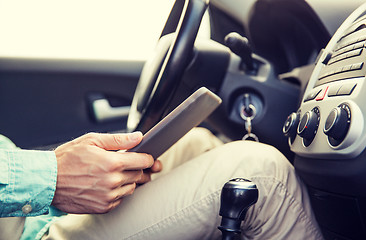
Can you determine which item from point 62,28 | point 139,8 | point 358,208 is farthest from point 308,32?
point 62,28

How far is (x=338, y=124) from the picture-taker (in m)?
0.47

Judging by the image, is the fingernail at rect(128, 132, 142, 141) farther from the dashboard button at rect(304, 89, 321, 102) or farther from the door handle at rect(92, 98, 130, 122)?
the door handle at rect(92, 98, 130, 122)

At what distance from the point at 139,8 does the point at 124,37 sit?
11 cm

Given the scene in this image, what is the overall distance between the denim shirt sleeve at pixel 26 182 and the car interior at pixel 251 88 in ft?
0.82

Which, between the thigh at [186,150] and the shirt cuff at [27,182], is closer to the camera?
the shirt cuff at [27,182]

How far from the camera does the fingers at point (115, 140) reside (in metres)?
0.57

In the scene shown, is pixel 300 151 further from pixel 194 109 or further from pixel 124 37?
pixel 124 37

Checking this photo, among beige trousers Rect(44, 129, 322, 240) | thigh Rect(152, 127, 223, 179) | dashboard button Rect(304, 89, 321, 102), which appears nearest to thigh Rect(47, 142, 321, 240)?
beige trousers Rect(44, 129, 322, 240)

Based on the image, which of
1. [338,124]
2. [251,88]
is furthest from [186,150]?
[338,124]

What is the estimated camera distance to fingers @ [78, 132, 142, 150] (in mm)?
571

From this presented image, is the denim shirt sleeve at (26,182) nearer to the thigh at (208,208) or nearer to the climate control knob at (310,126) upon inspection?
the thigh at (208,208)

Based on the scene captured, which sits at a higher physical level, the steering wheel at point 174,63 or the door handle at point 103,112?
the steering wheel at point 174,63

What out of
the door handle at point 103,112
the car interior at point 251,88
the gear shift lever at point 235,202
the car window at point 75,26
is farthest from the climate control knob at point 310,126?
the door handle at point 103,112

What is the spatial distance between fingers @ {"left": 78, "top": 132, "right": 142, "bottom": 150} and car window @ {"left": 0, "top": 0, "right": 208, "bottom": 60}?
0.68 meters
